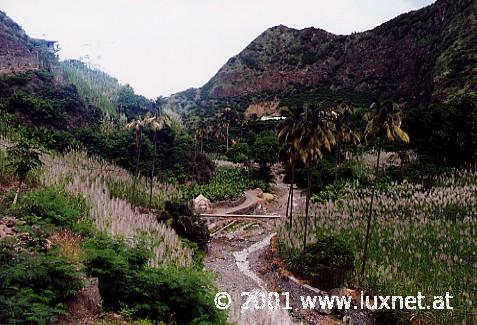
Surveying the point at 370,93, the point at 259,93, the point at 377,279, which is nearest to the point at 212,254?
the point at 377,279

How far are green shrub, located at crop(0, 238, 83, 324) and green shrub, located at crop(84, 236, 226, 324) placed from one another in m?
0.64

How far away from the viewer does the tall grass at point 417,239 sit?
11.0 meters

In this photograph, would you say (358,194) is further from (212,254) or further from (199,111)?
(199,111)

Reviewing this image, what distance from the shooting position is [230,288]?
1438cm

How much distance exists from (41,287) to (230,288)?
7935 millimetres

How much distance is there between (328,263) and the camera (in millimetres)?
13312

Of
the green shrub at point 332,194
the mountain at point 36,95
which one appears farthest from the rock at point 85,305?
the mountain at point 36,95

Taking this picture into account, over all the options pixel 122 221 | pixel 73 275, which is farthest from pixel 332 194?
pixel 73 275

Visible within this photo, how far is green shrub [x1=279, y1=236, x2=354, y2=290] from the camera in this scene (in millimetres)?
13273

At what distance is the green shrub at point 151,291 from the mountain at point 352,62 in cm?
5208

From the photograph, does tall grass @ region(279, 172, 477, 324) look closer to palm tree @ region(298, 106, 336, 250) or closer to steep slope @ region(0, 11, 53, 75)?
palm tree @ region(298, 106, 336, 250)

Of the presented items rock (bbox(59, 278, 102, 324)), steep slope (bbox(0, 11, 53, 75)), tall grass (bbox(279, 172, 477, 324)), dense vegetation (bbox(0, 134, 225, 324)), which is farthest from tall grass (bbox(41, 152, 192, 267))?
steep slope (bbox(0, 11, 53, 75))

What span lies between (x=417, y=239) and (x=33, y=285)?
12.4 m

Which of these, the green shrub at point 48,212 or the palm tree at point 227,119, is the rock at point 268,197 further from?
the palm tree at point 227,119
